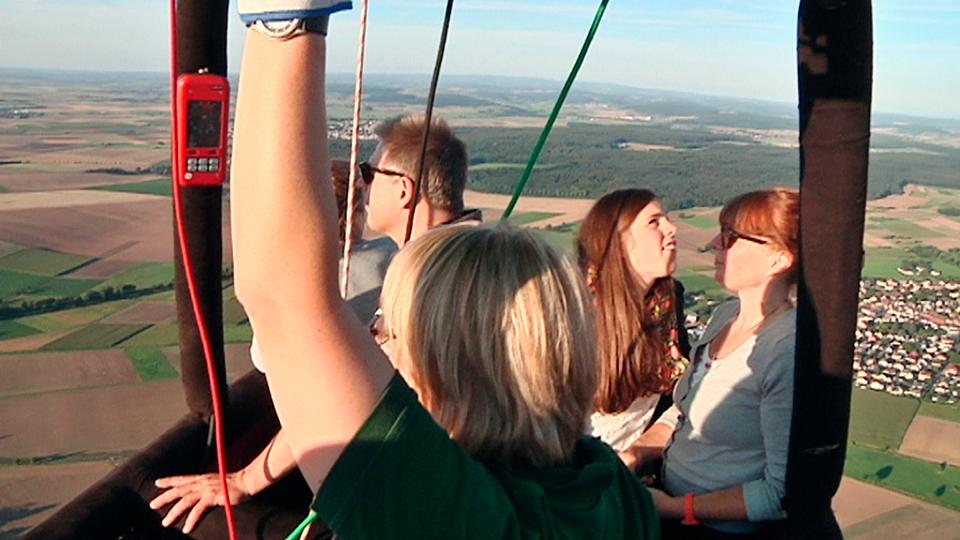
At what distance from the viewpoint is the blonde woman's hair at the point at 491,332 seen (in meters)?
0.93

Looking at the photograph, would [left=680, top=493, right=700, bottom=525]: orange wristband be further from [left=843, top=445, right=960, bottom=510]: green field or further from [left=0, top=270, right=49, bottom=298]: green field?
[left=0, top=270, right=49, bottom=298]: green field

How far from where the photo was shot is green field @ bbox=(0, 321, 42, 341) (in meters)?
12.5

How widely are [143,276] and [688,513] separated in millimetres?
12995

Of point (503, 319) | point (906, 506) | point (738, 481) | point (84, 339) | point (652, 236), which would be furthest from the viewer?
point (84, 339)

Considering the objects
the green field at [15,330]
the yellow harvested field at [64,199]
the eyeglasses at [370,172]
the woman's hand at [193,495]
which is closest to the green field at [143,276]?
the green field at [15,330]

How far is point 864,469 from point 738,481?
337 inches

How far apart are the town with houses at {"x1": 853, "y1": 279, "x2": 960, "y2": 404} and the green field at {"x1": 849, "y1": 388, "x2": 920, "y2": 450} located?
0.17m

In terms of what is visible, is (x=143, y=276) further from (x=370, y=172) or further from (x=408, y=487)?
(x=408, y=487)

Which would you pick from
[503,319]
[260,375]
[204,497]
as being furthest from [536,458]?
[260,375]

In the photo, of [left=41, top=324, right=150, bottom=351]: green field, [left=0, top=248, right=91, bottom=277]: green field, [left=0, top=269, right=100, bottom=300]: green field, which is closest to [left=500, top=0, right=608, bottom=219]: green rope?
[left=41, top=324, right=150, bottom=351]: green field

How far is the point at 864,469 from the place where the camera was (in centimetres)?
965

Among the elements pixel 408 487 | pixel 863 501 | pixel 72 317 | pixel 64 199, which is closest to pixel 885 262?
pixel 863 501

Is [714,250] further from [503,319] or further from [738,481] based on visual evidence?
[503,319]

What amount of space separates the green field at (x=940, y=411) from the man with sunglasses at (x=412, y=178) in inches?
375
